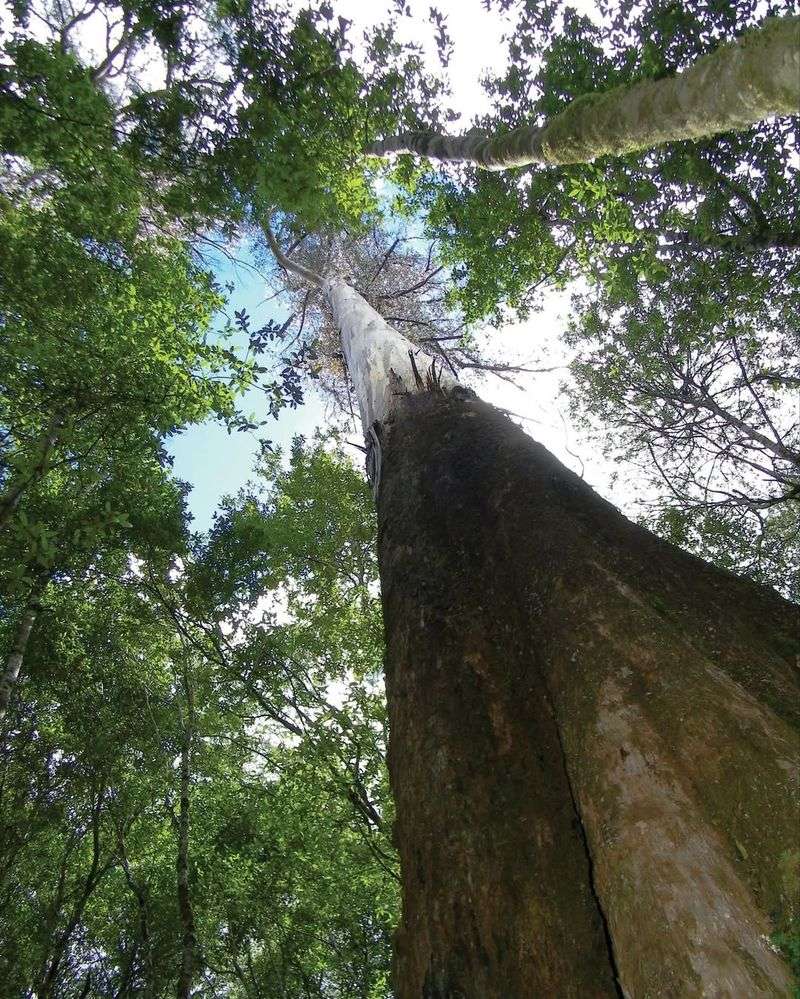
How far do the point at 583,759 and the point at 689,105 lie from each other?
260 centimetres

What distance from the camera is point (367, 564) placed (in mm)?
8766

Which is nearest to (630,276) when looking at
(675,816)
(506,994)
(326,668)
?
(675,816)

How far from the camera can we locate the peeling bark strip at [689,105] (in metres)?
1.84

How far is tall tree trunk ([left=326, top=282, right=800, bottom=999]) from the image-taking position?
3.28ft

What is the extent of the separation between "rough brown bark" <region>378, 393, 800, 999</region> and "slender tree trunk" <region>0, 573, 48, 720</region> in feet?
15.4

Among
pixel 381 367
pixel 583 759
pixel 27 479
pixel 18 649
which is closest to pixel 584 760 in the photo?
pixel 583 759

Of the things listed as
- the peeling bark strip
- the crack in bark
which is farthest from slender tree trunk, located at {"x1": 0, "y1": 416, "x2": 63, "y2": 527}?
the peeling bark strip

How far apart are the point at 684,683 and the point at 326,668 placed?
6881 millimetres

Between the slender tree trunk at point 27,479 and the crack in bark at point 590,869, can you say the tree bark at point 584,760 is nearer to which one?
the crack in bark at point 590,869

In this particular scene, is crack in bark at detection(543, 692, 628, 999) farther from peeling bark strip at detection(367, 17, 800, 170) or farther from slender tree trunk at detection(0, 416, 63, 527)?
slender tree trunk at detection(0, 416, 63, 527)

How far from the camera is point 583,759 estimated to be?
1.31 metres

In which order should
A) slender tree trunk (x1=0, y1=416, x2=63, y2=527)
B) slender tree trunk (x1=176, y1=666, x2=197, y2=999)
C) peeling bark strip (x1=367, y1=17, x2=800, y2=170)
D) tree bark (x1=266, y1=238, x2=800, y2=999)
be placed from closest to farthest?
1. tree bark (x1=266, y1=238, x2=800, y2=999)
2. peeling bark strip (x1=367, y1=17, x2=800, y2=170)
3. slender tree trunk (x1=0, y1=416, x2=63, y2=527)
4. slender tree trunk (x1=176, y1=666, x2=197, y2=999)

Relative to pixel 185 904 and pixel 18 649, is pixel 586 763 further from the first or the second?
pixel 18 649

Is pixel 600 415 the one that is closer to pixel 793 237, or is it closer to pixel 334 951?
pixel 793 237
